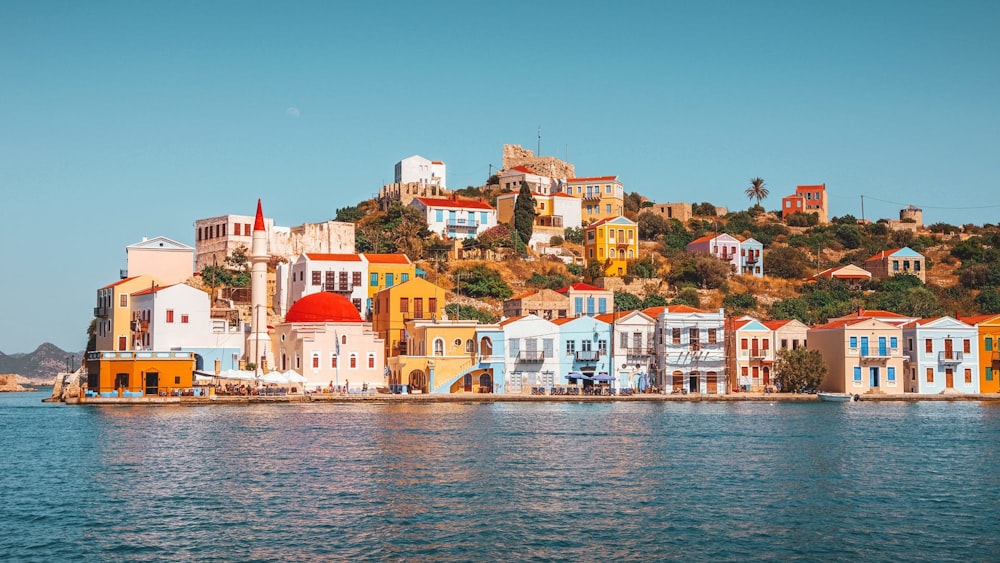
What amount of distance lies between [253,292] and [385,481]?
36963mm

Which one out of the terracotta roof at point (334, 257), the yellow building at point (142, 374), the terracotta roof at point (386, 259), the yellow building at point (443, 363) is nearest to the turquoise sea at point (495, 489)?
the yellow building at point (142, 374)

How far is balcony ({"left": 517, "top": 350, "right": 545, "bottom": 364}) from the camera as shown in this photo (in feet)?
203

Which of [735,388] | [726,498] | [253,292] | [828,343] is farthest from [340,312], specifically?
[726,498]

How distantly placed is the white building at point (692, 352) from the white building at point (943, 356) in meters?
10.8

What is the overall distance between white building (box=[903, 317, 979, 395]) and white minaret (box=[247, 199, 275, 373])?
120ft

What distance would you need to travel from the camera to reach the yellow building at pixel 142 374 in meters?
55.9

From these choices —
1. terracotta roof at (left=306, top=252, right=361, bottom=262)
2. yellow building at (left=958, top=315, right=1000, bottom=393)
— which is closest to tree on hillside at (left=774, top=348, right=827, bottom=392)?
yellow building at (left=958, top=315, right=1000, bottom=393)

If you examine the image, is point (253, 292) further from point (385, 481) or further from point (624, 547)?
point (624, 547)

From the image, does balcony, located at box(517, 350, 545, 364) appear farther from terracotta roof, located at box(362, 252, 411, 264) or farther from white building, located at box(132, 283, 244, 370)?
white building, located at box(132, 283, 244, 370)

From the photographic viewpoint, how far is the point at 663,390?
6291 centimetres

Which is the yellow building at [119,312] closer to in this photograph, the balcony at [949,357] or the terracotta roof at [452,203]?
the terracotta roof at [452,203]

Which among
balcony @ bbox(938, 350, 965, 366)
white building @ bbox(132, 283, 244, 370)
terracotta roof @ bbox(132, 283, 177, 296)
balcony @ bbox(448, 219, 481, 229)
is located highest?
balcony @ bbox(448, 219, 481, 229)

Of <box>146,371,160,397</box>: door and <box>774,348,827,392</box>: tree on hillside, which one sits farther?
<box>774,348,827,392</box>: tree on hillside

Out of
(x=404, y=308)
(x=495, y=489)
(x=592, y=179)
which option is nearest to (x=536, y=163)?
(x=592, y=179)
